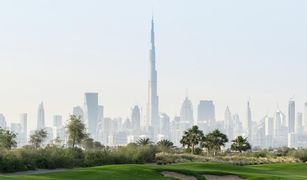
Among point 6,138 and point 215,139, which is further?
point 215,139

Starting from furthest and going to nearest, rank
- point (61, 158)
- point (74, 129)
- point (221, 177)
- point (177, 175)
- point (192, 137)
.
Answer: point (192, 137) → point (74, 129) → point (61, 158) → point (221, 177) → point (177, 175)

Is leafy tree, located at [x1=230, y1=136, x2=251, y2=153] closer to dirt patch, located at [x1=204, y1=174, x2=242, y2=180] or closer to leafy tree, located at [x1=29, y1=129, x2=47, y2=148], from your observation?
leafy tree, located at [x1=29, y1=129, x2=47, y2=148]

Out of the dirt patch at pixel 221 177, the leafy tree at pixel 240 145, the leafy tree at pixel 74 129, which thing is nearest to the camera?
the dirt patch at pixel 221 177

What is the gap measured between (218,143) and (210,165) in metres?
53.0

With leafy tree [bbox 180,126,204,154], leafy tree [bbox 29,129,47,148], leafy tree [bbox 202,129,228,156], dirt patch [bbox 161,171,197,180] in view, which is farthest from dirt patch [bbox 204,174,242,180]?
leafy tree [bbox 29,129,47,148]

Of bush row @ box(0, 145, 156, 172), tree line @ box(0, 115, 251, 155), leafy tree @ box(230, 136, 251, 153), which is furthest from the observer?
leafy tree @ box(230, 136, 251, 153)

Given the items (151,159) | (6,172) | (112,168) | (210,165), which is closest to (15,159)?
(6,172)

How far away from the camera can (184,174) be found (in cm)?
5206

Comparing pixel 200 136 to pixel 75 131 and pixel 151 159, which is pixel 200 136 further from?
pixel 151 159

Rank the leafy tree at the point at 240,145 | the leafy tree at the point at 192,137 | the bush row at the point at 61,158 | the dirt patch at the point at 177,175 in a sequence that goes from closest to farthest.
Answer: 1. the dirt patch at the point at 177,175
2. the bush row at the point at 61,158
3. the leafy tree at the point at 192,137
4. the leafy tree at the point at 240,145

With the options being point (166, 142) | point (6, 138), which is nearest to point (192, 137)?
point (166, 142)

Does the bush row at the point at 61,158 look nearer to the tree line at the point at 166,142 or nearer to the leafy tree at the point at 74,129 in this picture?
the tree line at the point at 166,142

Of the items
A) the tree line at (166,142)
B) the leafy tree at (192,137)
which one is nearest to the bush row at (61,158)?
the tree line at (166,142)

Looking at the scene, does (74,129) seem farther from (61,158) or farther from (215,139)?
(61,158)
